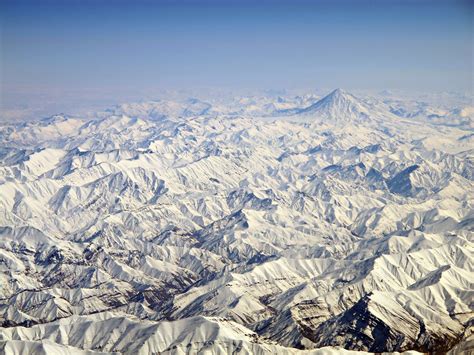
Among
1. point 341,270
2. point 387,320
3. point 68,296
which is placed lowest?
point 68,296

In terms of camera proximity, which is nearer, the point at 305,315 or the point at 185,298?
the point at 305,315

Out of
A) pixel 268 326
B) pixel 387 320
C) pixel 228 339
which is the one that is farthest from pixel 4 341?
pixel 387 320

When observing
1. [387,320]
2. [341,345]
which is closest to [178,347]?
[341,345]

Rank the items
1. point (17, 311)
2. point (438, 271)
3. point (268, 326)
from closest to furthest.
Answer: point (268, 326)
point (438, 271)
point (17, 311)

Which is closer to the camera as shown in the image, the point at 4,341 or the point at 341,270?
the point at 4,341

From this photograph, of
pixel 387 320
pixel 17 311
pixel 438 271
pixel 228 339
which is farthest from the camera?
pixel 17 311

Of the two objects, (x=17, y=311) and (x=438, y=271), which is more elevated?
(x=438, y=271)

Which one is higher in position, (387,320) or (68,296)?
(387,320)

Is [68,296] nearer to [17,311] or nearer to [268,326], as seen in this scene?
[17,311]

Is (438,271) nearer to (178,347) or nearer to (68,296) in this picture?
(178,347)
